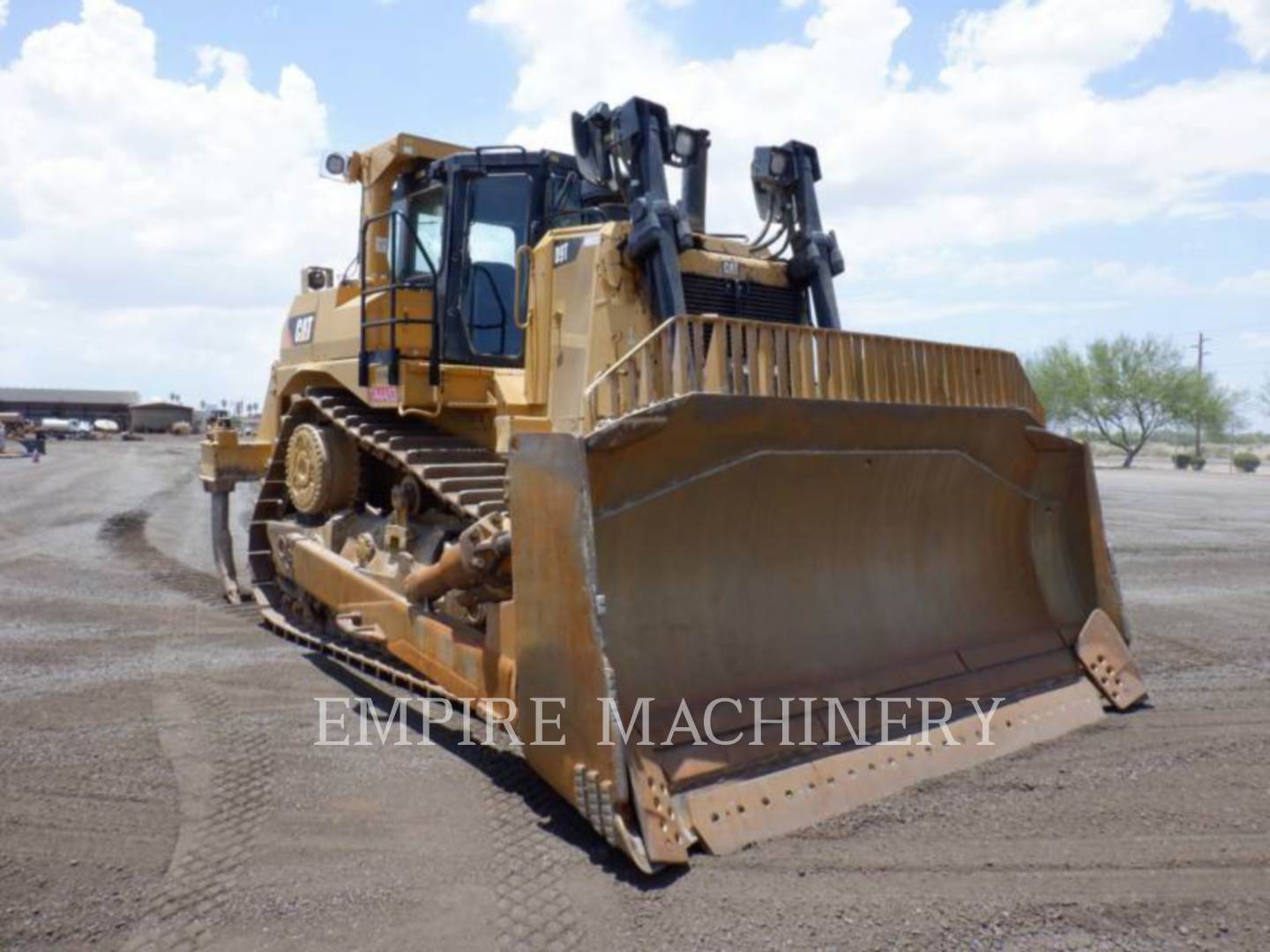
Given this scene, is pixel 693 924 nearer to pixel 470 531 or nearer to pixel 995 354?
pixel 470 531

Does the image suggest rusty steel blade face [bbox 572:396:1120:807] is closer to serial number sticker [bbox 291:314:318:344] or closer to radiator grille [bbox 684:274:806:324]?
radiator grille [bbox 684:274:806:324]

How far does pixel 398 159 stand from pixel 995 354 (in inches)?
153

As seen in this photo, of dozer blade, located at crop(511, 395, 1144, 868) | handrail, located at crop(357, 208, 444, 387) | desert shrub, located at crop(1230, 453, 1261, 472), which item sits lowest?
dozer blade, located at crop(511, 395, 1144, 868)

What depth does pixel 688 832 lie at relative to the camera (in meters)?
3.30

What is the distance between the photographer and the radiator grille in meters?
4.89

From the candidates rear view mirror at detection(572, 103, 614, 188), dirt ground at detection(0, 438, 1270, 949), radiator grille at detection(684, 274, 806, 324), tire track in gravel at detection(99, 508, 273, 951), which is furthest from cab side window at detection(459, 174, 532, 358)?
tire track in gravel at detection(99, 508, 273, 951)

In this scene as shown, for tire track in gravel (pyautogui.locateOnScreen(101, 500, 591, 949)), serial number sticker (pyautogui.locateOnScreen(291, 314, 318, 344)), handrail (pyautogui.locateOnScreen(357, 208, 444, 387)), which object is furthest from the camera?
serial number sticker (pyautogui.locateOnScreen(291, 314, 318, 344))

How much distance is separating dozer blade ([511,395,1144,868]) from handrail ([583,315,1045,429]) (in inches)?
3.1

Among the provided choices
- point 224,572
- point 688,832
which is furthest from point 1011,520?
point 224,572

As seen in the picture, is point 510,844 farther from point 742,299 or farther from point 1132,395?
point 1132,395

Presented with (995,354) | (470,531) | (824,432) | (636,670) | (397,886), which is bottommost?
(397,886)

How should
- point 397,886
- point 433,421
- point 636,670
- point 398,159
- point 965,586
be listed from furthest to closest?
1. point 398,159
2. point 433,421
3. point 965,586
4. point 636,670
5. point 397,886

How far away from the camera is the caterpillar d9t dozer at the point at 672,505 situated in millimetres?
3561

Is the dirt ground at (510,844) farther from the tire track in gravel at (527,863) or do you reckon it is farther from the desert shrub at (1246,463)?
the desert shrub at (1246,463)
